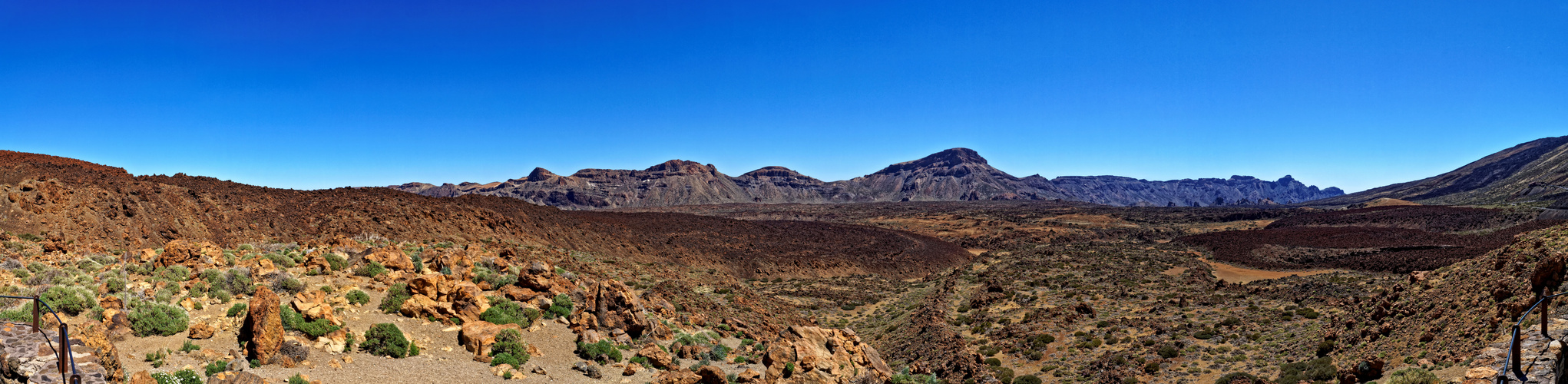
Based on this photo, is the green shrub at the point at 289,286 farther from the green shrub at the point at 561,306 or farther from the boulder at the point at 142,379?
the boulder at the point at 142,379

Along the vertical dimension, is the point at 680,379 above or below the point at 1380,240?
below

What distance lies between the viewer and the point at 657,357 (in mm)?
13945

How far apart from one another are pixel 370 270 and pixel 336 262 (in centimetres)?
98

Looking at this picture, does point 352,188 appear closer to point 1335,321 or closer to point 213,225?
point 213,225

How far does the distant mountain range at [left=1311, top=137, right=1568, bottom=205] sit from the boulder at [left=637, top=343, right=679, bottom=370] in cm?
8690

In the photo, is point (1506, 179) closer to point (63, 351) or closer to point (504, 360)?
point (504, 360)

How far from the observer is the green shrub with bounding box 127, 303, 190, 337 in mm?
9648

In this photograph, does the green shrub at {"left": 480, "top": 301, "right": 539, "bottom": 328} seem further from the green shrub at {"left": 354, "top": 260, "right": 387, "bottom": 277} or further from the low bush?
the low bush

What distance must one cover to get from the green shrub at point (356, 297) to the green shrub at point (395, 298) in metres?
0.32

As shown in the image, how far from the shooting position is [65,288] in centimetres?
1030

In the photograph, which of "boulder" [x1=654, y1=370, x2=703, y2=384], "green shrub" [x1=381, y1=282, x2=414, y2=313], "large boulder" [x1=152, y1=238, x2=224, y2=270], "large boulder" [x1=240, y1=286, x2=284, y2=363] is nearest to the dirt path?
"boulder" [x1=654, y1=370, x2=703, y2=384]

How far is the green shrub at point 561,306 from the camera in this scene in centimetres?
1522

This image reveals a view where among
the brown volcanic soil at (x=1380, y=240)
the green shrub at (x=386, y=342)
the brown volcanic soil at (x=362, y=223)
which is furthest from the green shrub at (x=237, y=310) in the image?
the brown volcanic soil at (x=1380, y=240)

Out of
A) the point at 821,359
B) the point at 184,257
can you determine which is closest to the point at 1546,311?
the point at 821,359
